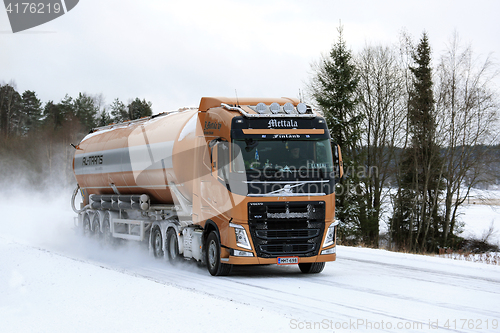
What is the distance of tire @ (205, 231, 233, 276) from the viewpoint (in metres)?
10.8

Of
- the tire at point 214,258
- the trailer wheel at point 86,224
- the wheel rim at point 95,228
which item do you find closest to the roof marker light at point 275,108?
the tire at point 214,258

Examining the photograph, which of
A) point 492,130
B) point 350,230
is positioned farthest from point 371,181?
point 492,130

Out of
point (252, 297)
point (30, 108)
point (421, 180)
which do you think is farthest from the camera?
point (30, 108)

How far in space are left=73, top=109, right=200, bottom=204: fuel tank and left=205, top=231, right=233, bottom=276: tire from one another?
1.37 m

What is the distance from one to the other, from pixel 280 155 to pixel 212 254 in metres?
2.71

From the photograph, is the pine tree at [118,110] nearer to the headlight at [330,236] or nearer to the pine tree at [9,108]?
the pine tree at [9,108]

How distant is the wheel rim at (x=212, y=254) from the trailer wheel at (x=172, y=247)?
199cm

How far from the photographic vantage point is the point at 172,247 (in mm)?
13570

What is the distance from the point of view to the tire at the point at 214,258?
10.8 m

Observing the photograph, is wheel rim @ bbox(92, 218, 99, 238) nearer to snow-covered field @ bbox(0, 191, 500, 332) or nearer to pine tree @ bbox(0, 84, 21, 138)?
snow-covered field @ bbox(0, 191, 500, 332)

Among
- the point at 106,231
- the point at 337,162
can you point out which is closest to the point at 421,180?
the point at 106,231

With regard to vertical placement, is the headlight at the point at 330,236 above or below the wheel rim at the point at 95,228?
→ above
